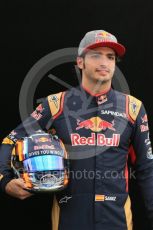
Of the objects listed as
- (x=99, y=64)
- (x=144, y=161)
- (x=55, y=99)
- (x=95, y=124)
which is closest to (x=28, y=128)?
(x=55, y=99)

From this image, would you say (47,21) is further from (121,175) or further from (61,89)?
(121,175)

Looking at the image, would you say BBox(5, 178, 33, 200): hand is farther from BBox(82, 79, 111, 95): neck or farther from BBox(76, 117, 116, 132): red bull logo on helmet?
BBox(82, 79, 111, 95): neck

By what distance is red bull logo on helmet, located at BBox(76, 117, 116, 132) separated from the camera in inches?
83.7

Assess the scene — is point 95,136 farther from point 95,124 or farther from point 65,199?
point 65,199

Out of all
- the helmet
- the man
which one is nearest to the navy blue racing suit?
the man

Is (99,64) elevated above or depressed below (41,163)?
above

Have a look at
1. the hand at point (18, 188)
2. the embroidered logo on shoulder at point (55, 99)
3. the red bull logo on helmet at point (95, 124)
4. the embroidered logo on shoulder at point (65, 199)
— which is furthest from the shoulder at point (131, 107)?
the hand at point (18, 188)

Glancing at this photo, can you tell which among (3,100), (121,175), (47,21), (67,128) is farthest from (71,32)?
(121,175)

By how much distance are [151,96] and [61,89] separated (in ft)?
1.78

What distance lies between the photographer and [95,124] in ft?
7.01

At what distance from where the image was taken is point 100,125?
2.14 metres

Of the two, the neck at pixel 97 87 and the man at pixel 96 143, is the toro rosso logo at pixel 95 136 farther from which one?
the neck at pixel 97 87

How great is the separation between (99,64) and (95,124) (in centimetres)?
28

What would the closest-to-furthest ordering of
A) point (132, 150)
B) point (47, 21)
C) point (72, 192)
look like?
point (72, 192) < point (132, 150) < point (47, 21)
